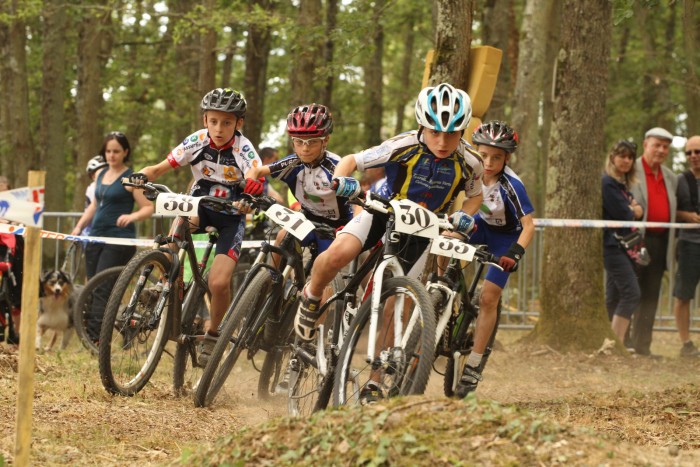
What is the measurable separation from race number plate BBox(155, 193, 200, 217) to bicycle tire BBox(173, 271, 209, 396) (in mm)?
746

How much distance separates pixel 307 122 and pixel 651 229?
614cm

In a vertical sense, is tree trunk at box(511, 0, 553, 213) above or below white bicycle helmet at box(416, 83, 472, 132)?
above

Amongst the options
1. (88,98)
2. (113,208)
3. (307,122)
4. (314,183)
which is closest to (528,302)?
(113,208)

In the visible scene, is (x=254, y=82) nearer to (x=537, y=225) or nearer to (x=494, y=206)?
(x=537, y=225)

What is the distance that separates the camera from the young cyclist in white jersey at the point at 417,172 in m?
6.67

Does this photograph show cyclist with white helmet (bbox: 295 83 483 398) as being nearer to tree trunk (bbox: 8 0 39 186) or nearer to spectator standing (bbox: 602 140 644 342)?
spectator standing (bbox: 602 140 644 342)

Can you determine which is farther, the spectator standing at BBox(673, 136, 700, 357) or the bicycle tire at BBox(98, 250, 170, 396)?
the spectator standing at BBox(673, 136, 700, 357)

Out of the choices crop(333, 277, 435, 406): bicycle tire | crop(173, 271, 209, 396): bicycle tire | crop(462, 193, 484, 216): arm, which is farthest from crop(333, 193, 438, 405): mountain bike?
crop(173, 271, 209, 396): bicycle tire

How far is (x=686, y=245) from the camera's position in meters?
12.7

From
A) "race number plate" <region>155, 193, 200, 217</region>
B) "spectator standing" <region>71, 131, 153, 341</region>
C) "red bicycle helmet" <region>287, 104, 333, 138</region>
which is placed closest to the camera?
"race number plate" <region>155, 193, 200, 217</region>

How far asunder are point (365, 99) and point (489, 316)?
22.5 metres

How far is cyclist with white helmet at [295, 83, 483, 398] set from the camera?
6.67 meters

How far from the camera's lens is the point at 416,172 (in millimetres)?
6934

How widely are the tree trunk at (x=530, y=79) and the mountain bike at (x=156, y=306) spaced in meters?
10.3
